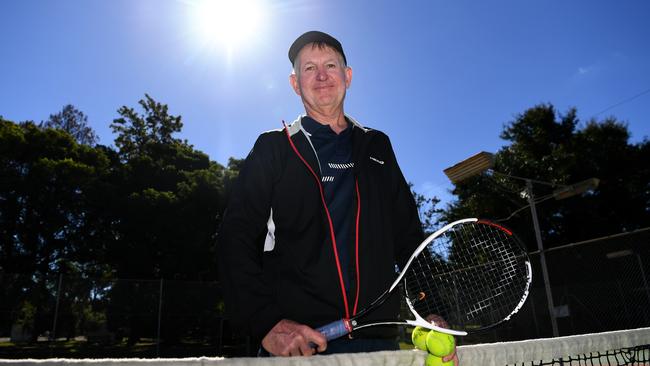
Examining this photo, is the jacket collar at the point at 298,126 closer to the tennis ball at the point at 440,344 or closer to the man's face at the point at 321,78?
the man's face at the point at 321,78

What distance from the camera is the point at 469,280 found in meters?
2.84

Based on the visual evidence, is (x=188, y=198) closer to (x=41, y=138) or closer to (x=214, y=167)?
(x=214, y=167)

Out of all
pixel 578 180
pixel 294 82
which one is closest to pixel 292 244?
pixel 294 82

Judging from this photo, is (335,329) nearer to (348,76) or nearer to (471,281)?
(471,281)

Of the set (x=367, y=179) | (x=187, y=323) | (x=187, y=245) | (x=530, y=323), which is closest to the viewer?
(x=367, y=179)

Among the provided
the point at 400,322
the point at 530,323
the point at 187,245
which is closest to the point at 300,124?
the point at 400,322

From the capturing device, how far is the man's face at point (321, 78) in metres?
2.68

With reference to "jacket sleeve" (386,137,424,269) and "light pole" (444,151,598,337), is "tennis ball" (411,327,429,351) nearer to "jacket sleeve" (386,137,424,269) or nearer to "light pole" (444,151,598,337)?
"jacket sleeve" (386,137,424,269)

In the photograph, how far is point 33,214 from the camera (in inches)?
988

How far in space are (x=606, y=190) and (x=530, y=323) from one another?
16.7m

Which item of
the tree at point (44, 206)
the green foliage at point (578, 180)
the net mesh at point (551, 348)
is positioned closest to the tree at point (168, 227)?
the tree at point (44, 206)

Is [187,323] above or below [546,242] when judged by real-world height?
below

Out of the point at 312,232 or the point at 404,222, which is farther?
the point at 404,222

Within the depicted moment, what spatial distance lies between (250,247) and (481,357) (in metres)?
1.46
